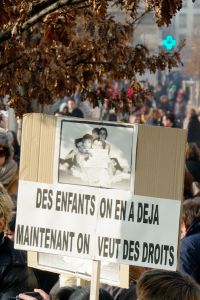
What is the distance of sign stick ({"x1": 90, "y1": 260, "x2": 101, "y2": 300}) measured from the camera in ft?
18.0

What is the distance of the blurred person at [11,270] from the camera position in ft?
19.4

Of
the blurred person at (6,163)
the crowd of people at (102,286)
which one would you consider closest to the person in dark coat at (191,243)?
the crowd of people at (102,286)

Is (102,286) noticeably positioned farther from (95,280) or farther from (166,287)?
(166,287)

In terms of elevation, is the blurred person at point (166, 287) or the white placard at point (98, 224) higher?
the white placard at point (98, 224)

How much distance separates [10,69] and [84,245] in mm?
3578

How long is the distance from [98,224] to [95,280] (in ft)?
1.01

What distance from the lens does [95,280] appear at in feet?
18.5

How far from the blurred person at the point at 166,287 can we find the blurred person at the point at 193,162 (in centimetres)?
704

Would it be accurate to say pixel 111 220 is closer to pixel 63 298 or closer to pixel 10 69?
pixel 63 298

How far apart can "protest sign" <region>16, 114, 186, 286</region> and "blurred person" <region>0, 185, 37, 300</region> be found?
0.49ft

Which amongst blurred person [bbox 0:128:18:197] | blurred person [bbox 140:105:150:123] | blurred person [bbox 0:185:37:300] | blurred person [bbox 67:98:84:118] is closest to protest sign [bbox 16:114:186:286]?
blurred person [bbox 0:185:37:300]

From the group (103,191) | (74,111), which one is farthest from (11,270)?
(74,111)

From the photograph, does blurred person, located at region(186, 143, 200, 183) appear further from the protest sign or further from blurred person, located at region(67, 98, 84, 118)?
blurred person, located at region(67, 98, 84, 118)

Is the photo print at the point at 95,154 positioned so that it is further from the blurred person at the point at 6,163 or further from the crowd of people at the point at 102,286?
the blurred person at the point at 6,163
